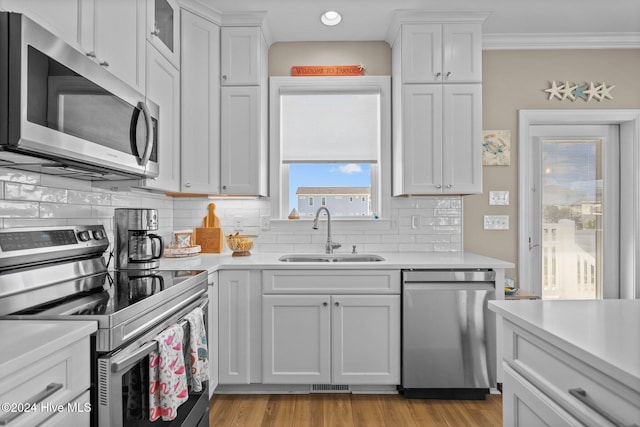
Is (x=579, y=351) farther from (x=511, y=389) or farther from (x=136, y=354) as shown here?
(x=136, y=354)

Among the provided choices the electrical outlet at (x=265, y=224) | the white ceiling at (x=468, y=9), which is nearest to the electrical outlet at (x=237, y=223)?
the electrical outlet at (x=265, y=224)

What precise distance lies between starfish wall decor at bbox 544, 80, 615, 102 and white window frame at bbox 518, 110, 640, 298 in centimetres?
12

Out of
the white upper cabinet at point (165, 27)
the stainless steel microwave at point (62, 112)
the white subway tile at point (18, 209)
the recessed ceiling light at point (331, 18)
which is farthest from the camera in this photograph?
the recessed ceiling light at point (331, 18)

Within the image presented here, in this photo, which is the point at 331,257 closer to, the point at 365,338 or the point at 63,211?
the point at 365,338

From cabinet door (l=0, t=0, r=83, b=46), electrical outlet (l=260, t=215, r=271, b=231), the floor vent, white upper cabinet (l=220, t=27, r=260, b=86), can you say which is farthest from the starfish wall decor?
cabinet door (l=0, t=0, r=83, b=46)

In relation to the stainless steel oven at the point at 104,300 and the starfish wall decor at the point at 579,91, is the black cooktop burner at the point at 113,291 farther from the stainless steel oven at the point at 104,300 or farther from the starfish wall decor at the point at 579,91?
the starfish wall decor at the point at 579,91

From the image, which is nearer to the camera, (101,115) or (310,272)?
(101,115)

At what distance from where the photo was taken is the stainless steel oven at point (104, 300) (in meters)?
1.11

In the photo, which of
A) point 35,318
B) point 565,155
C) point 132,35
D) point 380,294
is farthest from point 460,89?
A: point 35,318

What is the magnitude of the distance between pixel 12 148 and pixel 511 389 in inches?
66.5

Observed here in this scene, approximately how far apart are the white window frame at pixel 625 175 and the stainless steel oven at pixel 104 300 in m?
2.58

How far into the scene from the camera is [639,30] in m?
3.01

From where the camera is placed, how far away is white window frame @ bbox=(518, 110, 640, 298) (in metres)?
3.08

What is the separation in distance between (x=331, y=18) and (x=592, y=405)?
2.76 metres
